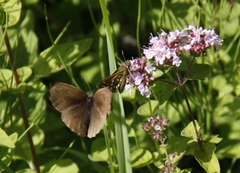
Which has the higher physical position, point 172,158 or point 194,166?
point 172,158

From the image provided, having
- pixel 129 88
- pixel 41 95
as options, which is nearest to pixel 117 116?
pixel 129 88

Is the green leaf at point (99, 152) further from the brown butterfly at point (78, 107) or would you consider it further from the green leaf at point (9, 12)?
the green leaf at point (9, 12)

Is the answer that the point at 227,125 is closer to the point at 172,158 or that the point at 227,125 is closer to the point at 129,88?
the point at 172,158

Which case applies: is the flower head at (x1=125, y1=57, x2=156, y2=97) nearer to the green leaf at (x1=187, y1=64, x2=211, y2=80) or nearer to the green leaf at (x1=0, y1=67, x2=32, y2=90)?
the green leaf at (x1=187, y1=64, x2=211, y2=80)

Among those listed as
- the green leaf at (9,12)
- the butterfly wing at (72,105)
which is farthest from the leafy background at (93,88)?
the butterfly wing at (72,105)

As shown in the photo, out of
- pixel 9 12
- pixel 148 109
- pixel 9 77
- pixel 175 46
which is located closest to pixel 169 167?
pixel 148 109

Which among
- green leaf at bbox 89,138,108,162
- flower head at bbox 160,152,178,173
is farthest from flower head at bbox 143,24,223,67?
green leaf at bbox 89,138,108,162
